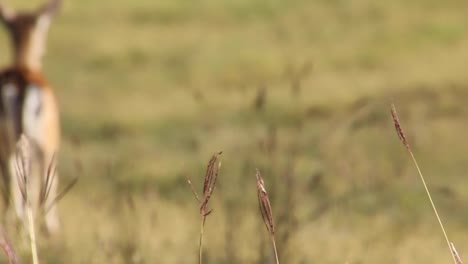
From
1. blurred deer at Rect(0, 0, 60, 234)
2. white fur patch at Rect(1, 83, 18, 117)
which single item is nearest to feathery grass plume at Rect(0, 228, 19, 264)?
blurred deer at Rect(0, 0, 60, 234)

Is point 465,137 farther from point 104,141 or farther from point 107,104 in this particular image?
point 107,104

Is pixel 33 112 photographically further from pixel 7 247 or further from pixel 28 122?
pixel 7 247

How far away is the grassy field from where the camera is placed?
6.41 m

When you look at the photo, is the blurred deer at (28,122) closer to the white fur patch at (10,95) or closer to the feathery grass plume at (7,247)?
the white fur patch at (10,95)

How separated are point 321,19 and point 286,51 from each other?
7.24ft

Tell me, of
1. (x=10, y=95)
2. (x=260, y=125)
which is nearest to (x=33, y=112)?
(x=10, y=95)

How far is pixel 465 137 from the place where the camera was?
12.0 metres

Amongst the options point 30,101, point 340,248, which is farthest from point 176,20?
point 340,248

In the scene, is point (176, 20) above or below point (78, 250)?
above

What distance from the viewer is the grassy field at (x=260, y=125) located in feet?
21.0

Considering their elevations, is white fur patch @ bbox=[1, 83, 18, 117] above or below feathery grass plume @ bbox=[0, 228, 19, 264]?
above

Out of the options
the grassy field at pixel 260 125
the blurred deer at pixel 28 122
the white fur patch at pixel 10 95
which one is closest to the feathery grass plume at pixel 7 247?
the grassy field at pixel 260 125

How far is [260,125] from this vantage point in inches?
527

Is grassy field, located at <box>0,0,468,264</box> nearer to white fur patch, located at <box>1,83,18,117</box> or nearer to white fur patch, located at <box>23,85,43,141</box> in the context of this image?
white fur patch, located at <box>23,85,43,141</box>
